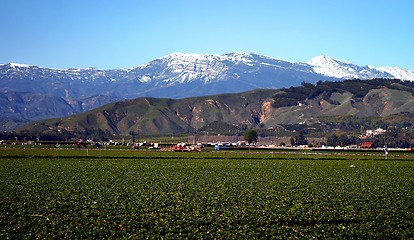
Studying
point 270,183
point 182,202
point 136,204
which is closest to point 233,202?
point 182,202

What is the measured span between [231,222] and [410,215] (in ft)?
35.2

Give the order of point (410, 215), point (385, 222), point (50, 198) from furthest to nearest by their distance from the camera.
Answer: point (50, 198) → point (410, 215) → point (385, 222)

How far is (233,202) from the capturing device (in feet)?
130

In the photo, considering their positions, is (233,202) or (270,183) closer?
(233,202)

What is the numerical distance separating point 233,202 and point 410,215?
422 inches

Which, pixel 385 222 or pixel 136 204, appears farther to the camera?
pixel 136 204

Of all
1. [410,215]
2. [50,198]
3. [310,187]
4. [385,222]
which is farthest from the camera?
[310,187]

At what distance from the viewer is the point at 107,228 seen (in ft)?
99.1

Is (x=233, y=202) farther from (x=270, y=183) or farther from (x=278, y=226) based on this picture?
(x=270, y=183)

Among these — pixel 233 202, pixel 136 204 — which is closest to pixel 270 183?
pixel 233 202

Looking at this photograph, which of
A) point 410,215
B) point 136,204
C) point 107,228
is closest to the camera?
point 107,228

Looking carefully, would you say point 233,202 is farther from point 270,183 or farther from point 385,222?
point 270,183

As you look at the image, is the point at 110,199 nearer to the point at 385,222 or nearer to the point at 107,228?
the point at 107,228

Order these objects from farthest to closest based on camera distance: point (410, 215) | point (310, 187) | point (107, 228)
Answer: point (310, 187)
point (410, 215)
point (107, 228)
